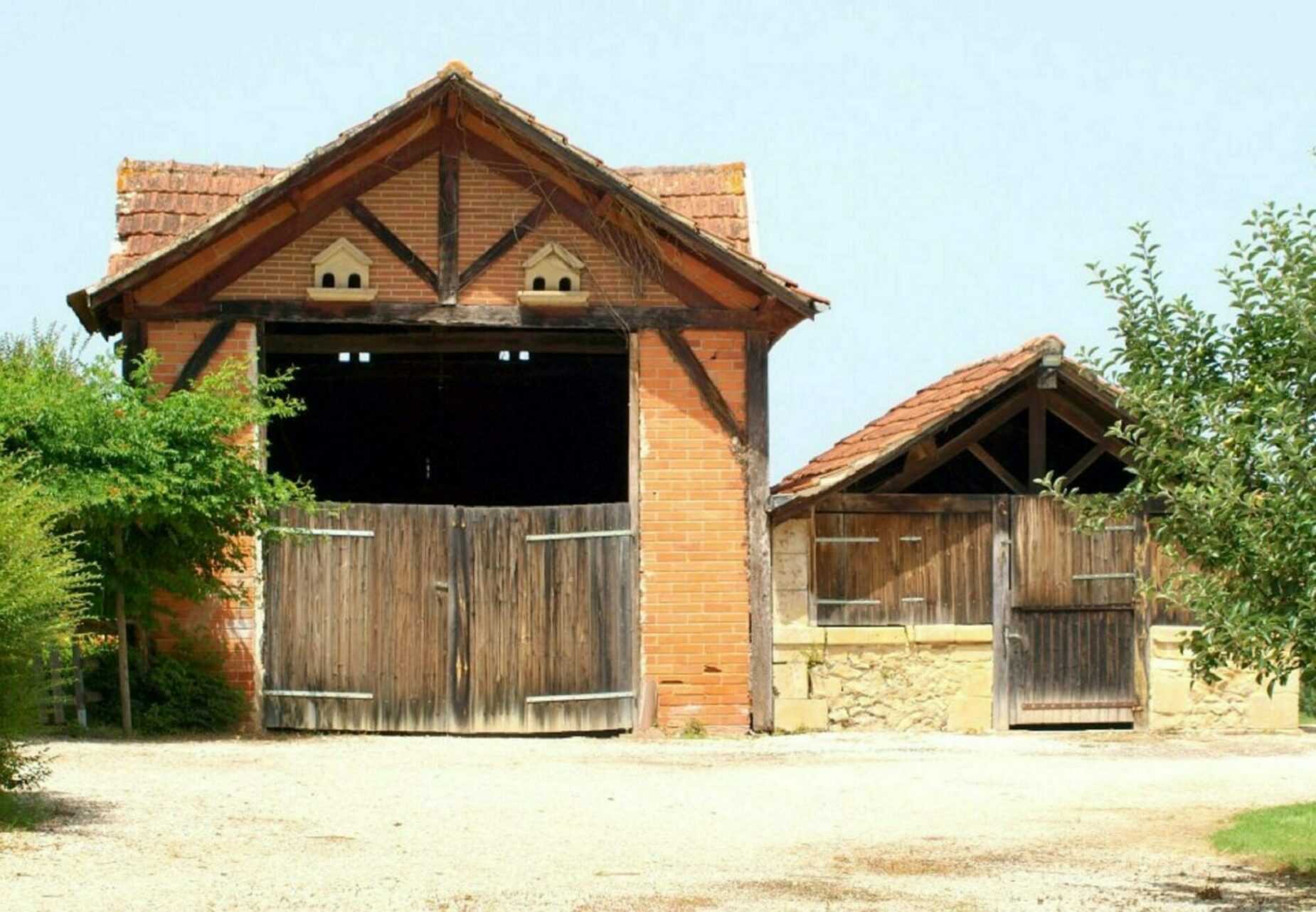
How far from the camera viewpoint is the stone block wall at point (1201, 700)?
19016 millimetres

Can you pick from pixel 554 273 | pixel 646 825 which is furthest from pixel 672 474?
pixel 646 825

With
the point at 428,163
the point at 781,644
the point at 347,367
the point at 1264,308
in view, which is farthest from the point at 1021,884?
the point at 347,367

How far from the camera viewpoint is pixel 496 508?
18.0 m

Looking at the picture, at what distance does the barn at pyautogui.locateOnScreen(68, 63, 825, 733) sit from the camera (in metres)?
17.6

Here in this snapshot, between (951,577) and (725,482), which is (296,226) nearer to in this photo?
(725,482)

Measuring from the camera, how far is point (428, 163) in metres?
18.0

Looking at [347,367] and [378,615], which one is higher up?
[347,367]

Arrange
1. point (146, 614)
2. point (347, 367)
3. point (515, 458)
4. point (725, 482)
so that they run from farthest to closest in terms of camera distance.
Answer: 1. point (515, 458)
2. point (347, 367)
3. point (725, 482)
4. point (146, 614)

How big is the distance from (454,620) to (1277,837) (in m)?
8.56

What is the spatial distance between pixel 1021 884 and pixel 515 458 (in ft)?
50.2

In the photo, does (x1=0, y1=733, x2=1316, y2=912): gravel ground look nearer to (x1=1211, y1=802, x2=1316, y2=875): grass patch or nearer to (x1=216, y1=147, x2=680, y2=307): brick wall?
(x1=1211, y1=802, x2=1316, y2=875): grass patch

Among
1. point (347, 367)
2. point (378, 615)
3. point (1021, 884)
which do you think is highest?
point (347, 367)

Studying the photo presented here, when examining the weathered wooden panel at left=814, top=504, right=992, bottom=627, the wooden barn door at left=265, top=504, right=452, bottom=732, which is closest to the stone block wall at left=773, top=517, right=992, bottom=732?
the weathered wooden panel at left=814, top=504, right=992, bottom=627

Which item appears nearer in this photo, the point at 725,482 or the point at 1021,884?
the point at 1021,884
